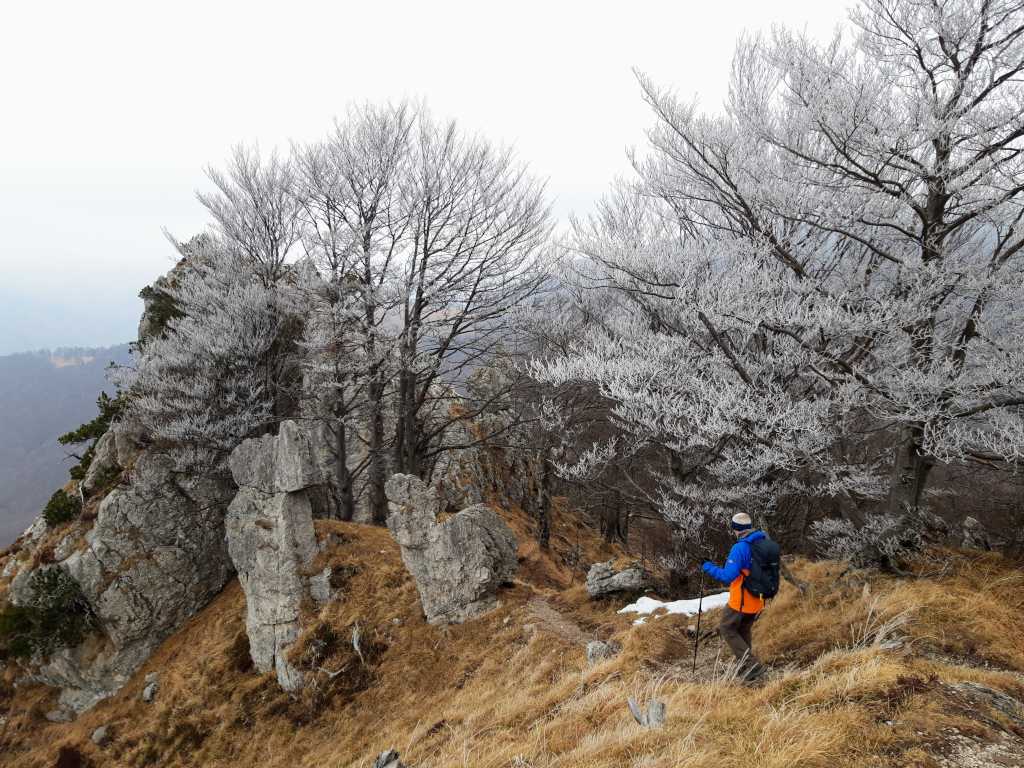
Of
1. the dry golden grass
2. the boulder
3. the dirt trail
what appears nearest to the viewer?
the dry golden grass

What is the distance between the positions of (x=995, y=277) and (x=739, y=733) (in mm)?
5542

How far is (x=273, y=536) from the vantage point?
39.4 feet

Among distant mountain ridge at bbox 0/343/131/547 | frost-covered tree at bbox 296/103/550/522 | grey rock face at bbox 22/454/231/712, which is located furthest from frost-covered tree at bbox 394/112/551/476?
distant mountain ridge at bbox 0/343/131/547

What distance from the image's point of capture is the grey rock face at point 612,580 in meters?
9.66

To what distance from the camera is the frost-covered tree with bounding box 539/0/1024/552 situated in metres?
5.86

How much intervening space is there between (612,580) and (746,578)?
4.69 meters

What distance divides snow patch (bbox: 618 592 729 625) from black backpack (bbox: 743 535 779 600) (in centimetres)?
294

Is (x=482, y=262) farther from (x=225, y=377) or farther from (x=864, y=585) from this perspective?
(x=864, y=585)

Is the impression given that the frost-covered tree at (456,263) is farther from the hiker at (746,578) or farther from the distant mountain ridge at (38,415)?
the distant mountain ridge at (38,415)

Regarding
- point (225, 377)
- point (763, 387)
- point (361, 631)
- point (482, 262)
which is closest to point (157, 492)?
point (225, 377)

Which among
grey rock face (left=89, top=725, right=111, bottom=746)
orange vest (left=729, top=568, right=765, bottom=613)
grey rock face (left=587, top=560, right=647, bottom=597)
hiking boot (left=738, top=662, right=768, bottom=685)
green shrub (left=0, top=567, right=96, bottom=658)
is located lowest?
grey rock face (left=89, top=725, right=111, bottom=746)

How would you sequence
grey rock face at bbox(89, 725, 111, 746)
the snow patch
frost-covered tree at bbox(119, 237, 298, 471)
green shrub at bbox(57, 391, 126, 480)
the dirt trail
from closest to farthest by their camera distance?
the snow patch
the dirt trail
grey rock face at bbox(89, 725, 111, 746)
frost-covered tree at bbox(119, 237, 298, 471)
green shrub at bbox(57, 391, 126, 480)

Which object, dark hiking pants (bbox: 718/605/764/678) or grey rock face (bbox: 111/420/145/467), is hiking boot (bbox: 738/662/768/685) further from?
grey rock face (bbox: 111/420/145/467)

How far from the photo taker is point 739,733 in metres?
4.03
